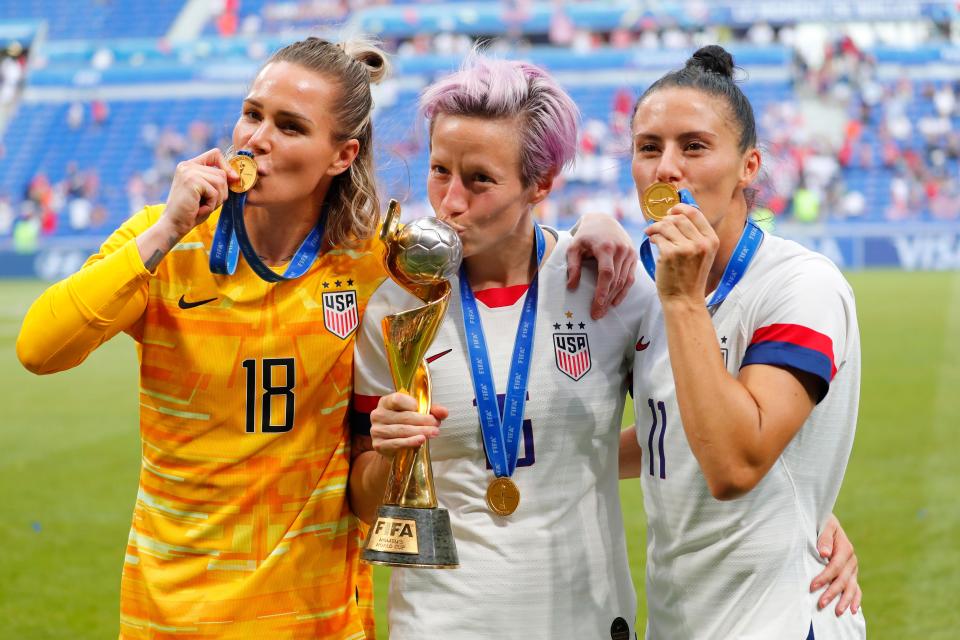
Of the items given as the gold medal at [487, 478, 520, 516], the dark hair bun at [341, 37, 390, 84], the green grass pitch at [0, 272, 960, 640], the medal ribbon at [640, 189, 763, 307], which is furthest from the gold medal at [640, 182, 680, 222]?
the green grass pitch at [0, 272, 960, 640]

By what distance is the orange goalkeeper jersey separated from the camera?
2.46 m

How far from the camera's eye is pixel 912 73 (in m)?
30.6

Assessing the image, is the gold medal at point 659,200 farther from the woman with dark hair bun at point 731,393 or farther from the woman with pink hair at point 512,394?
the woman with pink hair at point 512,394

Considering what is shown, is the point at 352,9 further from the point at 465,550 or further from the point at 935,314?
the point at 465,550

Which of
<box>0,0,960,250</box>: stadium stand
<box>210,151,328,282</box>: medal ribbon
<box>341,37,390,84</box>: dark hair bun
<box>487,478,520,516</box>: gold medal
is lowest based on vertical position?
<box>487,478,520,516</box>: gold medal

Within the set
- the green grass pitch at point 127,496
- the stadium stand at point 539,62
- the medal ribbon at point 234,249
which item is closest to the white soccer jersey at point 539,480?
the medal ribbon at point 234,249

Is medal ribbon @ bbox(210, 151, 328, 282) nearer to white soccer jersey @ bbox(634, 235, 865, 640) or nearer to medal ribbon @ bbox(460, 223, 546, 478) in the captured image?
medal ribbon @ bbox(460, 223, 546, 478)

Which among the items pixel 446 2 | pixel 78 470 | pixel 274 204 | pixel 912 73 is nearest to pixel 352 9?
pixel 446 2

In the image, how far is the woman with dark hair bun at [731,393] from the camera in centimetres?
200

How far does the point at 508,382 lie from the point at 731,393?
60cm

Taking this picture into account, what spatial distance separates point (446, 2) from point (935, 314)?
20817 millimetres

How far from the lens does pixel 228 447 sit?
2461 millimetres

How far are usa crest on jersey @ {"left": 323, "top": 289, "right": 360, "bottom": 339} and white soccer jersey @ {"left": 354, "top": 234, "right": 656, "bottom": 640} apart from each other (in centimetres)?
4

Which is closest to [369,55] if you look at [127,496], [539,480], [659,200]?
[659,200]
